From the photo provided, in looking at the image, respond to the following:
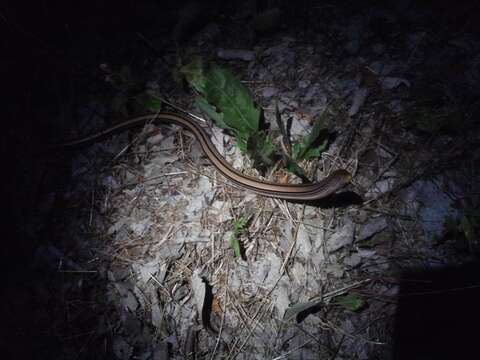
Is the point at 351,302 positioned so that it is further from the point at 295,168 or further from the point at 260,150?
the point at 260,150

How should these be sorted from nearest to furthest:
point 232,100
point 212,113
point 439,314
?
point 439,314 → point 232,100 → point 212,113

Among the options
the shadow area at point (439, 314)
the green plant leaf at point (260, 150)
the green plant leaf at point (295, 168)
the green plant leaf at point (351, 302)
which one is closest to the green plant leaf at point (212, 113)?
the green plant leaf at point (260, 150)

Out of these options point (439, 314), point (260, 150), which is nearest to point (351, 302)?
point (439, 314)

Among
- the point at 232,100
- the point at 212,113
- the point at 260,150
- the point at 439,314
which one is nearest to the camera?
the point at 439,314

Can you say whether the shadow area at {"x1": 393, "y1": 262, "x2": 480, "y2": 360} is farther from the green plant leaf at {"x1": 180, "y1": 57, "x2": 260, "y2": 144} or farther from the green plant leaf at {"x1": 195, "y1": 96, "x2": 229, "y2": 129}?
the green plant leaf at {"x1": 195, "y1": 96, "x2": 229, "y2": 129}

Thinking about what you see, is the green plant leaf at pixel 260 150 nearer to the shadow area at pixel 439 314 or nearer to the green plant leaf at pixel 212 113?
the green plant leaf at pixel 212 113

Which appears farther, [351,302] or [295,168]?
[295,168]
